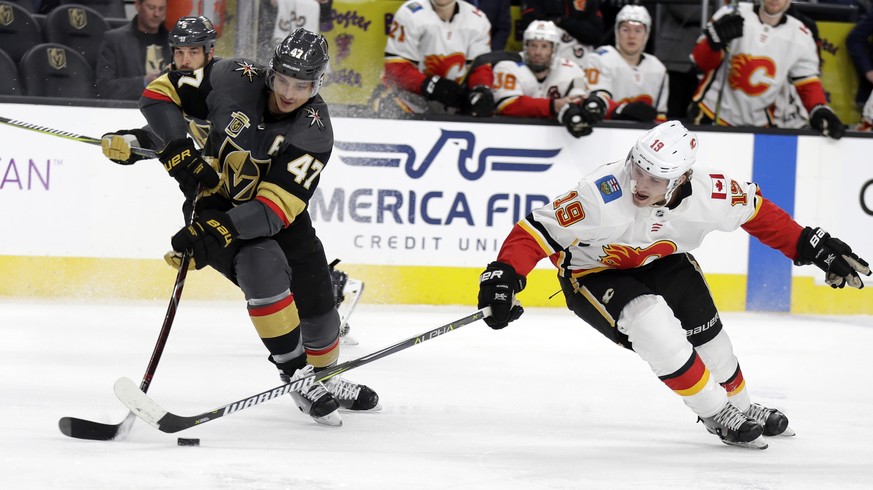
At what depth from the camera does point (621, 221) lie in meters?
3.43

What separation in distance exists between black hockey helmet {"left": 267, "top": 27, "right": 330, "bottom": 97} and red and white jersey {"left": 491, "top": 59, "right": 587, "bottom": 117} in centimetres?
331

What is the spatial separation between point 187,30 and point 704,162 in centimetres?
298

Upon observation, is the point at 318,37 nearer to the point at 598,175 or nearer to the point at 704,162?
the point at 598,175

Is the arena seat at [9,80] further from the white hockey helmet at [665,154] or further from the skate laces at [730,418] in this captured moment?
the skate laces at [730,418]

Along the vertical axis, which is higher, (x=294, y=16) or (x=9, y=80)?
(x=294, y=16)

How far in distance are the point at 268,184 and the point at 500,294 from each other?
76cm

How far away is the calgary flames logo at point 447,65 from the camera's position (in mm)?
6852

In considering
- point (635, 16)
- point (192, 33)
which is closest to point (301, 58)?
point (192, 33)

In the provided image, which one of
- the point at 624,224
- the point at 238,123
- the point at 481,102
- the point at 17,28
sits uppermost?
the point at 238,123

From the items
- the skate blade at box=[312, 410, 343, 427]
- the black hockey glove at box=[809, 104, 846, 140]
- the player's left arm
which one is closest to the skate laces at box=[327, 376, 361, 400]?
the skate blade at box=[312, 410, 343, 427]

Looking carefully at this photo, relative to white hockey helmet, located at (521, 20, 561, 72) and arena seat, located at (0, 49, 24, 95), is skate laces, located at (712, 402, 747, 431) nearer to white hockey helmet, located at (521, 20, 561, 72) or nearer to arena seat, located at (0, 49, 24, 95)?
white hockey helmet, located at (521, 20, 561, 72)

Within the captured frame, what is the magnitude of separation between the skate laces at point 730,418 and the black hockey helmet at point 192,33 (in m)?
2.97

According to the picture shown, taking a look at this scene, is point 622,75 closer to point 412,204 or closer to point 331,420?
point 412,204

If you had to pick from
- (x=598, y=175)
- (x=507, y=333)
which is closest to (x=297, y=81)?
(x=598, y=175)
